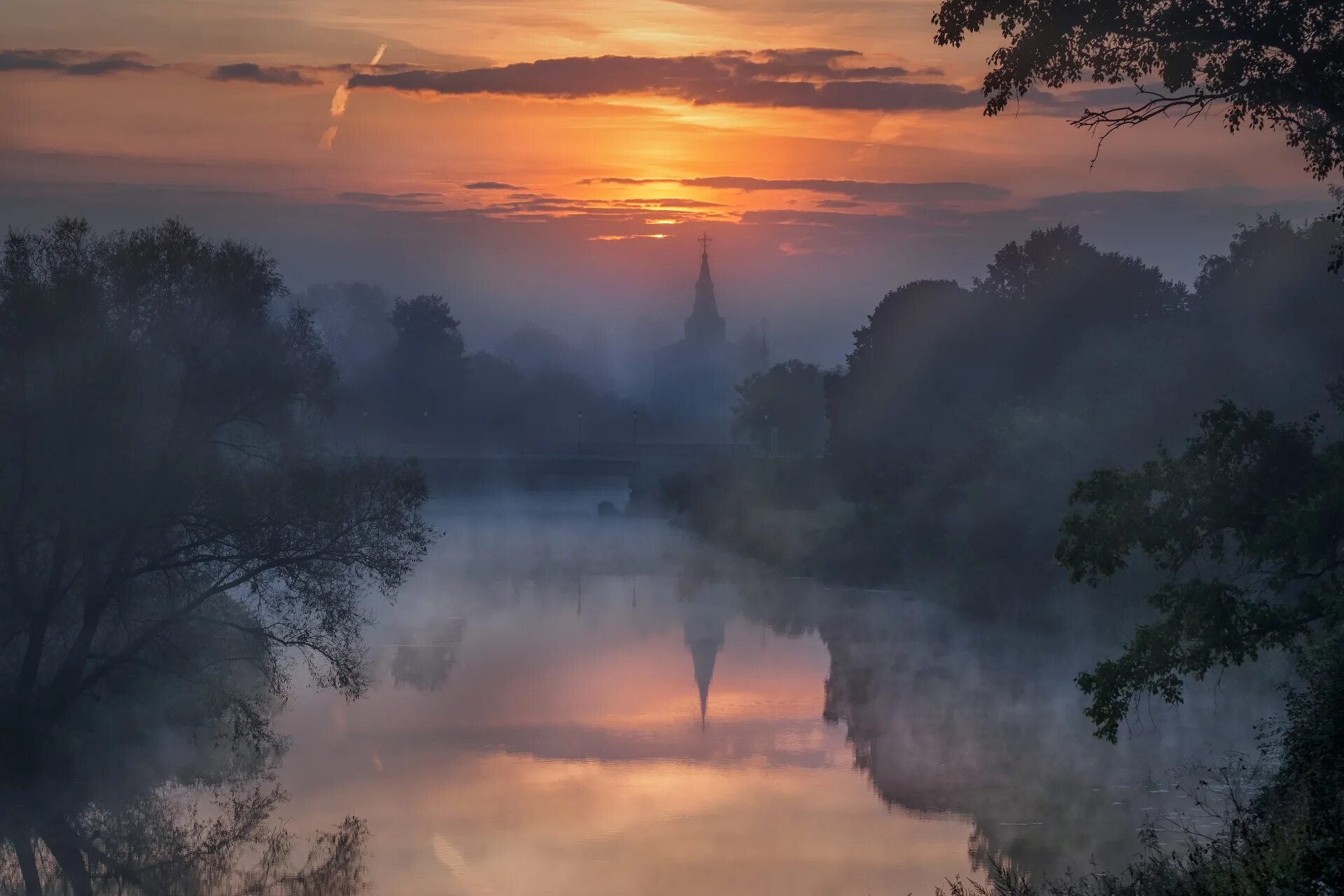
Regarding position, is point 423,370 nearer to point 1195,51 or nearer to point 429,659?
point 429,659

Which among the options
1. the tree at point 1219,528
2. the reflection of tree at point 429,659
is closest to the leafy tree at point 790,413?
the reflection of tree at point 429,659

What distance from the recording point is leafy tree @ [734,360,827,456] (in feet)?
456

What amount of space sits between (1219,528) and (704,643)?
30.6m

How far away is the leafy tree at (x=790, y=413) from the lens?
139 m

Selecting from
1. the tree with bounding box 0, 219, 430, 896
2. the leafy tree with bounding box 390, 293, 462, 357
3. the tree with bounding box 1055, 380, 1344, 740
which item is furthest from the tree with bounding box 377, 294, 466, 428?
the tree with bounding box 1055, 380, 1344, 740

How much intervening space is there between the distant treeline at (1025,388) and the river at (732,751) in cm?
524

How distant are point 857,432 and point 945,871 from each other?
53488mm

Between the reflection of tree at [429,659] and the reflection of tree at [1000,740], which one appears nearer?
the reflection of tree at [1000,740]

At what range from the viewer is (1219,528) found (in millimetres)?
22734

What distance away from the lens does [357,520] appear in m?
32.9

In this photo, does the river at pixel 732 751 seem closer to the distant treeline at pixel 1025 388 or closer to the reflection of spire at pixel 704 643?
the reflection of spire at pixel 704 643

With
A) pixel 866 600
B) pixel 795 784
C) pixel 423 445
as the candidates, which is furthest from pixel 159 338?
pixel 423 445

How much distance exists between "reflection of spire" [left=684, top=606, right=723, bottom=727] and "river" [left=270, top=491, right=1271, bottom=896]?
176 mm

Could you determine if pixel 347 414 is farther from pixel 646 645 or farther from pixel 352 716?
pixel 352 716
